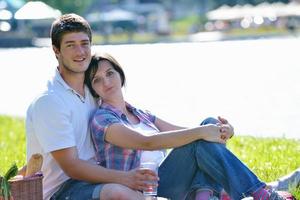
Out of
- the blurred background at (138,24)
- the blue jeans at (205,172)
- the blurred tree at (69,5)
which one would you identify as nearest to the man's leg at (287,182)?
the blue jeans at (205,172)

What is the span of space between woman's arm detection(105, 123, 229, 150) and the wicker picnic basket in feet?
2.16

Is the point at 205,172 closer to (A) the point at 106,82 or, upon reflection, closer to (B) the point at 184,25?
(A) the point at 106,82

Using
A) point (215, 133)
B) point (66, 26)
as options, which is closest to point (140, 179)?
point (215, 133)

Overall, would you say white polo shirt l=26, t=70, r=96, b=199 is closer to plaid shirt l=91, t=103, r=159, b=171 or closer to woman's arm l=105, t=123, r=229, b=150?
plaid shirt l=91, t=103, r=159, b=171

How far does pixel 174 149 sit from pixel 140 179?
438mm

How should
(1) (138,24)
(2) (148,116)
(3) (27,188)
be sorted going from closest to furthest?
(3) (27,188)
(2) (148,116)
(1) (138,24)

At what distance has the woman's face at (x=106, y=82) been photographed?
19.1 feet

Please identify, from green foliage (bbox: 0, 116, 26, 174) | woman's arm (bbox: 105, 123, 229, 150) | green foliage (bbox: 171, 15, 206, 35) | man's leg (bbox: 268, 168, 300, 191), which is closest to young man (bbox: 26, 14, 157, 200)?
woman's arm (bbox: 105, 123, 229, 150)

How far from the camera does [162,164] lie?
5.80 m

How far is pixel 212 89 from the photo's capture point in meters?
19.7

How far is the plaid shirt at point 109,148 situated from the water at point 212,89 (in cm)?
217

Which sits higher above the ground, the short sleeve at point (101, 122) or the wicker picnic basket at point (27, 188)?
the short sleeve at point (101, 122)

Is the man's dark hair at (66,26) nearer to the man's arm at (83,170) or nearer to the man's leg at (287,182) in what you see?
the man's arm at (83,170)

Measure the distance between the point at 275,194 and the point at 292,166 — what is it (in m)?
2.40
